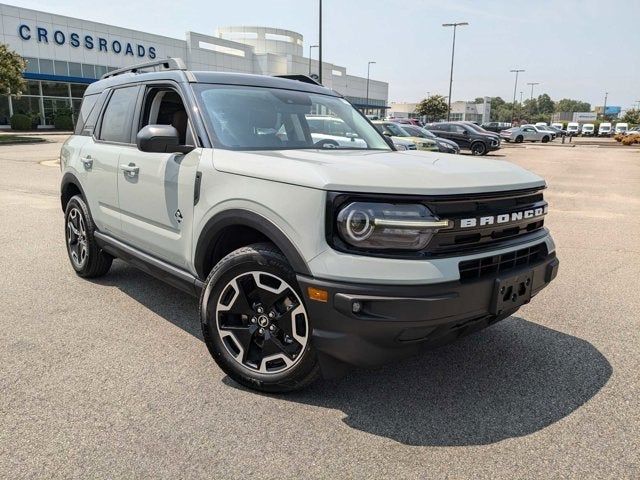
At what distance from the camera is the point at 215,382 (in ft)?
10.1

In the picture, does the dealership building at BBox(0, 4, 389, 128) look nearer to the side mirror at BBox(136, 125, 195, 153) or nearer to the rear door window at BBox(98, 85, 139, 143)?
the rear door window at BBox(98, 85, 139, 143)

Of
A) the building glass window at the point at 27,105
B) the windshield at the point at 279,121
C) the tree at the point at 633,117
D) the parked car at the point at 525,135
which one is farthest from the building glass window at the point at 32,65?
the tree at the point at 633,117

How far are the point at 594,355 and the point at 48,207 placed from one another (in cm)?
872

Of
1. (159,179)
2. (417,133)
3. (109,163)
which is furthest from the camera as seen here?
(417,133)

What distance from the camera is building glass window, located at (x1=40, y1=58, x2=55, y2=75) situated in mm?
40344

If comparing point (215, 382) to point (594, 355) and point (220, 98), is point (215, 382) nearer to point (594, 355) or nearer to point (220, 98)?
point (220, 98)

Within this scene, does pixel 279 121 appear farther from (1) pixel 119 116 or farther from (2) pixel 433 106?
(2) pixel 433 106

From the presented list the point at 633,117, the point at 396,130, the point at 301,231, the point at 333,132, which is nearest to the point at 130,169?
the point at 333,132

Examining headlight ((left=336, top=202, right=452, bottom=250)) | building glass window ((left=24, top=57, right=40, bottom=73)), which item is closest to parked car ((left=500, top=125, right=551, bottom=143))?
building glass window ((left=24, top=57, right=40, bottom=73))

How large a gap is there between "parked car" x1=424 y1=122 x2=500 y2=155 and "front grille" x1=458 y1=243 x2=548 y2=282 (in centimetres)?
2436

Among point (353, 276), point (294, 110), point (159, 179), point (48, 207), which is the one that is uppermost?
point (294, 110)

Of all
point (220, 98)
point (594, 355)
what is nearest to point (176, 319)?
point (220, 98)

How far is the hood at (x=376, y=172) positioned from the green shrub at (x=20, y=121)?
40.6 metres

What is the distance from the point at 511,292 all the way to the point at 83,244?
3.95 meters
